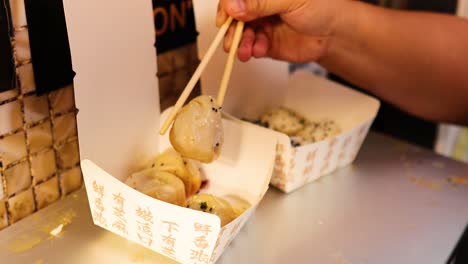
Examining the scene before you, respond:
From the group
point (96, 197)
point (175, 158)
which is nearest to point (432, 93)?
point (175, 158)

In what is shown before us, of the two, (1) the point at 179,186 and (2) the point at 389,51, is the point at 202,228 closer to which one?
(1) the point at 179,186

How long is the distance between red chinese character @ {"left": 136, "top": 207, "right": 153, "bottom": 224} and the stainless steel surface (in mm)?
100

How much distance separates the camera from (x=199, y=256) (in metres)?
0.65

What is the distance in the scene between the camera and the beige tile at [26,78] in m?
0.70

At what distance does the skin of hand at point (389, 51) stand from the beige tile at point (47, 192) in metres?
0.39

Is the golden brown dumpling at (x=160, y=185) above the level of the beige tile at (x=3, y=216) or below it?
above

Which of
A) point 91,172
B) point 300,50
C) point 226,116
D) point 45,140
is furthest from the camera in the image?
point 300,50

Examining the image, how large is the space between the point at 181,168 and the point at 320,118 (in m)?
0.37

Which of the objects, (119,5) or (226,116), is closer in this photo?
(119,5)

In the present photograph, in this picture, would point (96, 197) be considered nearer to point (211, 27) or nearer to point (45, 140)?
point (45, 140)

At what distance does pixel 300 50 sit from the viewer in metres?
1.01

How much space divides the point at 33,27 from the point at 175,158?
0.28 metres

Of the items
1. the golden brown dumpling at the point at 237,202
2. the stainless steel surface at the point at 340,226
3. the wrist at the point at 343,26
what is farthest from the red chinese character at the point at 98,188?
the wrist at the point at 343,26

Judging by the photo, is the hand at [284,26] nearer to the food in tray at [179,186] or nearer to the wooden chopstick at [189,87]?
the wooden chopstick at [189,87]
